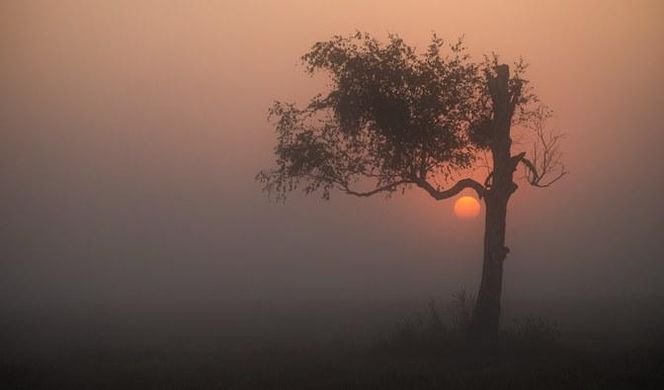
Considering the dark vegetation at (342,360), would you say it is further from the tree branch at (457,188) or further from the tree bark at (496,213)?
the tree branch at (457,188)

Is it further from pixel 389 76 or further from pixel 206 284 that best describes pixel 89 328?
pixel 206 284

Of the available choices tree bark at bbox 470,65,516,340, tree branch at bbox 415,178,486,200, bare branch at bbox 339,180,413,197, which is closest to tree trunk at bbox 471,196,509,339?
tree bark at bbox 470,65,516,340

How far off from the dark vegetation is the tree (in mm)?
4156

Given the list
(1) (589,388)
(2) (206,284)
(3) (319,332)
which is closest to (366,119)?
(3) (319,332)

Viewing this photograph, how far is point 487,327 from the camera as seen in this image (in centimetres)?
2691

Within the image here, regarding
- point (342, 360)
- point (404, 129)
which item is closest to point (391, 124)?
point (404, 129)

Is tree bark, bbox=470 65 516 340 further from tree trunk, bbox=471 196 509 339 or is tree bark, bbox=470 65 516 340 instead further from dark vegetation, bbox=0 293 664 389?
dark vegetation, bbox=0 293 664 389

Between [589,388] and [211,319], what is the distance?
3262cm

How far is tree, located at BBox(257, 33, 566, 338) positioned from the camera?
29.0 meters

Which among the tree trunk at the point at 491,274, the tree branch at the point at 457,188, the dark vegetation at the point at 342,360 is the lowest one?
the dark vegetation at the point at 342,360

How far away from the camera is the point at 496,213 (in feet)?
91.4

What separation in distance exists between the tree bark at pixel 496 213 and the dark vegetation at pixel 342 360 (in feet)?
3.18

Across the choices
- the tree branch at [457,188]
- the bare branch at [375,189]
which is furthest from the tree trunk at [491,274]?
the bare branch at [375,189]

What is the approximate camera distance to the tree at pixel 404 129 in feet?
95.2
